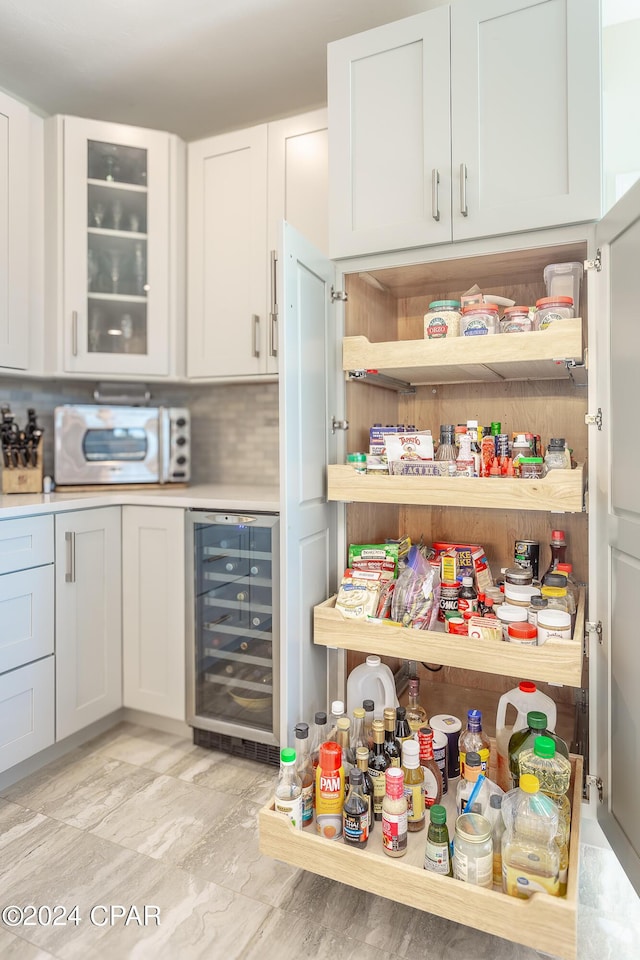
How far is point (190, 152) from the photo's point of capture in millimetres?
2486

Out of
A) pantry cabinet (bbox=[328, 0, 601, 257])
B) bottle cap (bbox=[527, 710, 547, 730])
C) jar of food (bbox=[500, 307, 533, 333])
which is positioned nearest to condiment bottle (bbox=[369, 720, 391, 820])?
bottle cap (bbox=[527, 710, 547, 730])

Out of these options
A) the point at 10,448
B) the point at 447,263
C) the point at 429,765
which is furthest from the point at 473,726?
the point at 10,448

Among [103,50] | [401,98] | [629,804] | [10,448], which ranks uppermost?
[103,50]

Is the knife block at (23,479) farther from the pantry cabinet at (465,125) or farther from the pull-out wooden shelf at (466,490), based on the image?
the pantry cabinet at (465,125)

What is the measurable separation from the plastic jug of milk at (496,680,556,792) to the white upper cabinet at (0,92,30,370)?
2.10 m

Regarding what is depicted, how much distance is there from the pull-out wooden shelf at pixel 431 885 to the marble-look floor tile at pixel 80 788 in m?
0.69

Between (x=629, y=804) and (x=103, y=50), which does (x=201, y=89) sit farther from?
(x=629, y=804)

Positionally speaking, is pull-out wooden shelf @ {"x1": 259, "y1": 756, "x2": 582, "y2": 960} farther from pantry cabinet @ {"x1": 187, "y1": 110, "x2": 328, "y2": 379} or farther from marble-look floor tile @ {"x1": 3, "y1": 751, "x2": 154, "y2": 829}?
pantry cabinet @ {"x1": 187, "y1": 110, "x2": 328, "y2": 379}

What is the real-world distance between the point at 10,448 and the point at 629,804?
2365 millimetres

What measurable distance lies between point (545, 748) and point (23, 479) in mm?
2090

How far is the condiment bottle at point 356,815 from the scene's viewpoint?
1.35m

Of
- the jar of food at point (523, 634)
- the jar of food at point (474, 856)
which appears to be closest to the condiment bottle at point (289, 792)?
the jar of food at point (474, 856)

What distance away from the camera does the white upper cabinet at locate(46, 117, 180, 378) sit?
2334 millimetres

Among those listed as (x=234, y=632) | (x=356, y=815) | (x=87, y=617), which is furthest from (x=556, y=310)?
(x=87, y=617)
